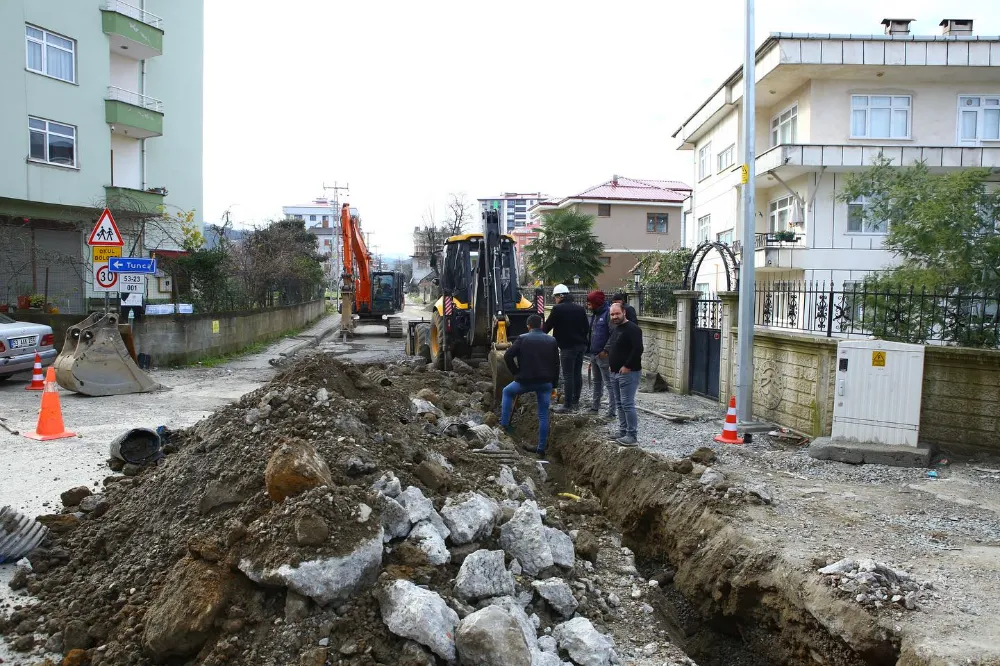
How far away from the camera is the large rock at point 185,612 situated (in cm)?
349

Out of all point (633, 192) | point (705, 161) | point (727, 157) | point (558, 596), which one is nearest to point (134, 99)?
point (727, 157)

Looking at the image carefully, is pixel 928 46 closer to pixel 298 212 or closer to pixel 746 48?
pixel 746 48

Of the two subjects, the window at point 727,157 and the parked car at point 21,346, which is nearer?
the parked car at point 21,346

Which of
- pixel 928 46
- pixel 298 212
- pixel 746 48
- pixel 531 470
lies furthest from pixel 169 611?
pixel 298 212

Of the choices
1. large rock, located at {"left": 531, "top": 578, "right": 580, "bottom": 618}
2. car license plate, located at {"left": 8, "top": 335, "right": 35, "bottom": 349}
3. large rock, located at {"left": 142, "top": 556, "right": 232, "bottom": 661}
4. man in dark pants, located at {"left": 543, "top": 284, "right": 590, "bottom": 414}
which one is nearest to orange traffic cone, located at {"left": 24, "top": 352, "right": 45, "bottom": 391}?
car license plate, located at {"left": 8, "top": 335, "right": 35, "bottom": 349}

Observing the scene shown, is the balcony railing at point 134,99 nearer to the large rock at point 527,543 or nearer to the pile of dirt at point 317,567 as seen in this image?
the pile of dirt at point 317,567

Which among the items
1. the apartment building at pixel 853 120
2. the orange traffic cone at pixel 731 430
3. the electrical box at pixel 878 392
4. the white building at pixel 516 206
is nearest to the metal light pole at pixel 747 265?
the orange traffic cone at pixel 731 430

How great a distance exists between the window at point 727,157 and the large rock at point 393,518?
2293 cm

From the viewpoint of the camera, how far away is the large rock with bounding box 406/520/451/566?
4113 mm

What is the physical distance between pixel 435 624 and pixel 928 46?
22945 mm

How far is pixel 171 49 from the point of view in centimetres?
2561

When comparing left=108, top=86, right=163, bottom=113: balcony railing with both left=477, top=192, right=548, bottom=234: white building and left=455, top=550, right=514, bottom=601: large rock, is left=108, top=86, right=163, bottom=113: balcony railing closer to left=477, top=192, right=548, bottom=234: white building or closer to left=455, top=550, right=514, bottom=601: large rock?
left=455, top=550, right=514, bottom=601: large rock

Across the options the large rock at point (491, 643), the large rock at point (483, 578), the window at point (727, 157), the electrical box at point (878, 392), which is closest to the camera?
the large rock at point (491, 643)

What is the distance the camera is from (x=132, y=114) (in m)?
22.3
